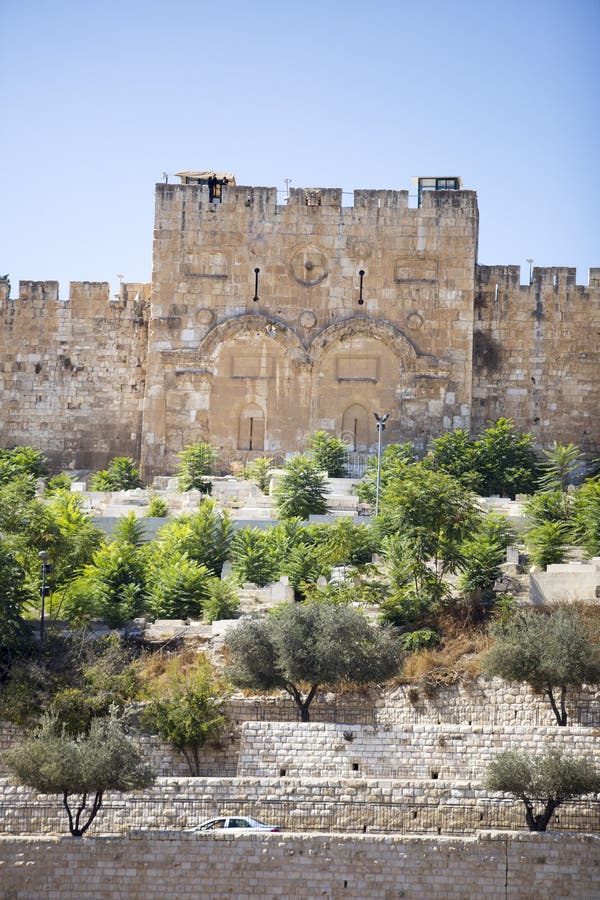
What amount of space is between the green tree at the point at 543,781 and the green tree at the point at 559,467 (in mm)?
16381

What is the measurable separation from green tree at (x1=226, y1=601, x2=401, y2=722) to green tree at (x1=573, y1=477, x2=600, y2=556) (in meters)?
6.76

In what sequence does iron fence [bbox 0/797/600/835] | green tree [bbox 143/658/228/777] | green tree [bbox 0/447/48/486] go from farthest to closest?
green tree [bbox 0/447/48/486] → green tree [bbox 143/658/228/777] → iron fence [bbox 0/797/600/835]

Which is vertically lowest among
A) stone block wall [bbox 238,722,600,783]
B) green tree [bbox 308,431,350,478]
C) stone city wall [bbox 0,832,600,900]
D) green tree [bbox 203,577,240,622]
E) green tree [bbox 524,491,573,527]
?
stone city wall [bbox 0,832,600,900]

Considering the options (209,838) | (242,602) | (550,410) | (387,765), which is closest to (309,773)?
(387,765)

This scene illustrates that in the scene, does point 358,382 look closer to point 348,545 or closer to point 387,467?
point 387,467

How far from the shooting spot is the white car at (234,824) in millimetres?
25062

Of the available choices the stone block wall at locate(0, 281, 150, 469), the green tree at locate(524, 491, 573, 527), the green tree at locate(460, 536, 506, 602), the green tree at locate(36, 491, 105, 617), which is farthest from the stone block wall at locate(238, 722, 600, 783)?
the stone block wall at locate(0, 281, 150, 469)

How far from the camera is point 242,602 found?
33031mm

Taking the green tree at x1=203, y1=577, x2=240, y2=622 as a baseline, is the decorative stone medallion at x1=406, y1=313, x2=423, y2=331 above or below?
above

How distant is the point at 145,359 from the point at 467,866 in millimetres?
23062

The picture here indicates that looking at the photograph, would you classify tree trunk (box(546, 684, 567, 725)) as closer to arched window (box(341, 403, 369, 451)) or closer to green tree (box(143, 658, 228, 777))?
green tree (box(143, 658, 228, 777))

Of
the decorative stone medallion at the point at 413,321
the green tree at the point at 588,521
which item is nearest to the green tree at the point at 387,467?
the decorative stone medallion at the point at 413,321

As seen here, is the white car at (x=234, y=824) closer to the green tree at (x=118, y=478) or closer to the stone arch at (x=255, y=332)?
the green tree at (x=118, y=478)

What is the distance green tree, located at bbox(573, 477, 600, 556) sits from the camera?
114 ft
